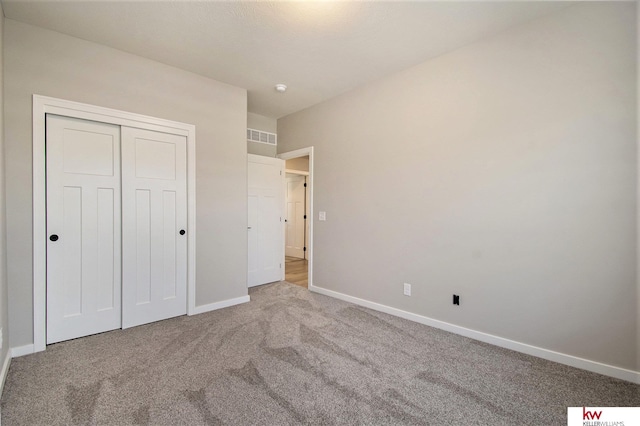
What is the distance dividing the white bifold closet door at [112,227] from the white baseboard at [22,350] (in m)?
0.14

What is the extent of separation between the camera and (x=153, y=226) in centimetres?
302

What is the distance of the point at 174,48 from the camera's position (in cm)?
274

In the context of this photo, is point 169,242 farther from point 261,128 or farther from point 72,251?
point 261,128

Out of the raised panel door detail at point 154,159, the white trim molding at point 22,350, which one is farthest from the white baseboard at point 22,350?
the raised panel door detail at point 154,159

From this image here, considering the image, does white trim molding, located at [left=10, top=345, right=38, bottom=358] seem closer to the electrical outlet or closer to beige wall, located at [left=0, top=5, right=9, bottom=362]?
beige wall, located at [left=0, top=5, right=9, bottom=362]

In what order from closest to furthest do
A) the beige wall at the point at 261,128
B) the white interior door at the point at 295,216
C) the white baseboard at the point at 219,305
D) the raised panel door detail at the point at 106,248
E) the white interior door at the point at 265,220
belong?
the raised panel door detail at the point at 106,248
the white baseboard at the point at 219,305
the white interior door at the point at 265,220
the beige wall at the point at 261,128
the white interior door at the point at 295,216

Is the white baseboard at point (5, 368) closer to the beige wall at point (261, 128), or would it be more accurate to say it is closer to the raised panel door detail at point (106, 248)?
the raised panel door detail at point (106, 248)

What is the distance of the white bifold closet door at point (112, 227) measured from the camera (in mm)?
2537

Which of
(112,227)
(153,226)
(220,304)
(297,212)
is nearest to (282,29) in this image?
(153,226)

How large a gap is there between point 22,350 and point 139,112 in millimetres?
2331

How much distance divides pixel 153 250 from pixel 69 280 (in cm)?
71

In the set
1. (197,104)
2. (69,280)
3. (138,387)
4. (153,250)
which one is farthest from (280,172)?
(138,387)

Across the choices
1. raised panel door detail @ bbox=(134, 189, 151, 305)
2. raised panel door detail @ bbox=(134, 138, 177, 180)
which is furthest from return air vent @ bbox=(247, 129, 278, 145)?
raised panel door detail @ bbox=(134, 189, 151, 305)

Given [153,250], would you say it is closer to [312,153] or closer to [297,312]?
[297,312]
